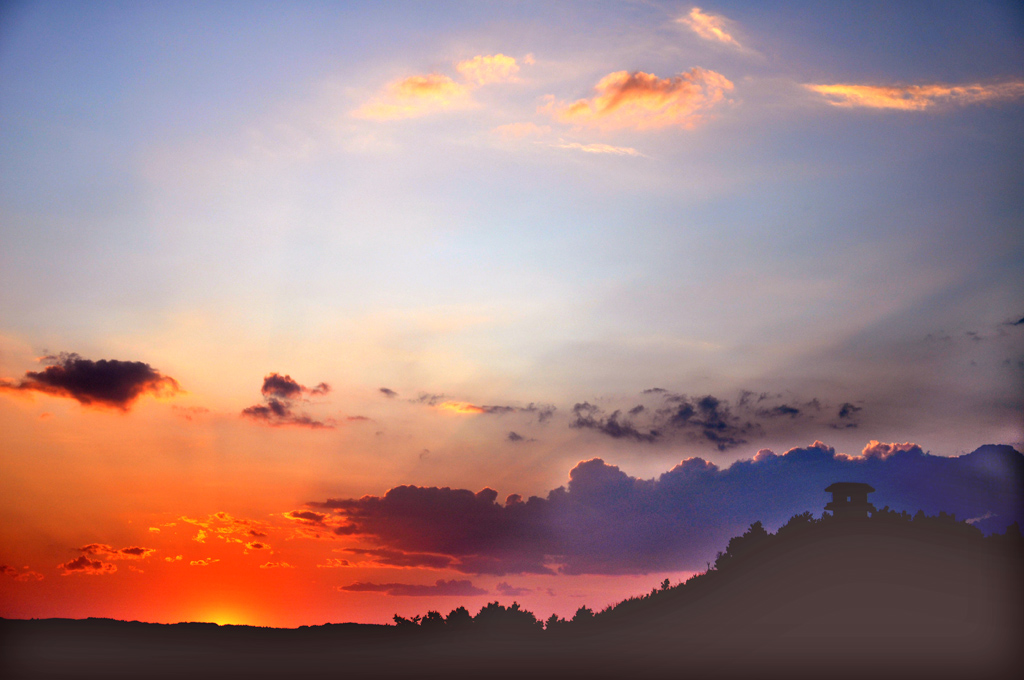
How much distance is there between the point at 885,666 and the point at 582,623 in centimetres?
7017

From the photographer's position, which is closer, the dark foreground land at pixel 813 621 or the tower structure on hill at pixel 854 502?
the dark foreground land at pixel 813 621

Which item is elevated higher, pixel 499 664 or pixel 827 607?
pixel 827 607

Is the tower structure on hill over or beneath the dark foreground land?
over

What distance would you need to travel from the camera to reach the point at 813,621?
3179 inches

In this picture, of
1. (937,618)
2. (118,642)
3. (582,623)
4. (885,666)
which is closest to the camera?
(885,666)

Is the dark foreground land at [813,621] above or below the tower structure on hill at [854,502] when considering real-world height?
below

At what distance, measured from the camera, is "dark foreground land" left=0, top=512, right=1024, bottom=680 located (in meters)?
67.9

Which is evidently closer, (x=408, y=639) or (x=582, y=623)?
(x=582, y=623)

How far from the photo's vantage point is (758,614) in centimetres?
9050

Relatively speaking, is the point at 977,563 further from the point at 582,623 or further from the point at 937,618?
the point at 582,623

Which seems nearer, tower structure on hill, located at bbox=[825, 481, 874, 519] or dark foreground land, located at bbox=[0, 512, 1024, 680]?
dark foreground land, located at bbox=[0, 512, 1024, 680]

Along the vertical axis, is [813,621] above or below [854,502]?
below

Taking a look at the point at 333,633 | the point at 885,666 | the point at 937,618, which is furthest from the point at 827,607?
the point at 333,633

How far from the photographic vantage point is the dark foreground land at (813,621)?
223ft
